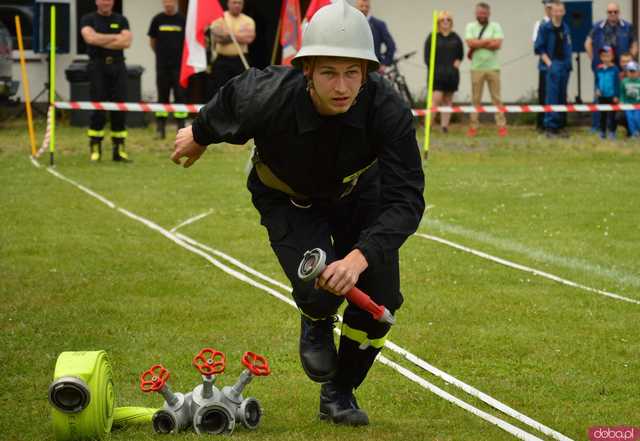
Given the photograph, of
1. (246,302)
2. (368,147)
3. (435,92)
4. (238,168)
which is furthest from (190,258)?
(435,92)

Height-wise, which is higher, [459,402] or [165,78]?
[165,78]

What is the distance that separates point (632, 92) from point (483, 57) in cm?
278

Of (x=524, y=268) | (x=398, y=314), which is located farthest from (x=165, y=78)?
(x=398, y=314)

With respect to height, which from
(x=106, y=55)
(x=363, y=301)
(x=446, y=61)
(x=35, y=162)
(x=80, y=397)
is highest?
(x=106, y=55)

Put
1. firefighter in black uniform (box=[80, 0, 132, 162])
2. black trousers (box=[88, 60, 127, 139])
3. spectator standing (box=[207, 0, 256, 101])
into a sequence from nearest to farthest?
firefighter in black uniform (box=[80, 0, 132, 162]), black trousers (box=[88, 60, 127, 139]), spectator standing (box=[207, 0, 256, 101])

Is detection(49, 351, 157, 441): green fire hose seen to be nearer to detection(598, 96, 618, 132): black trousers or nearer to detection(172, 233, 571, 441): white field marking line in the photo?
detection(172, 233, 571, 441): white field marking line

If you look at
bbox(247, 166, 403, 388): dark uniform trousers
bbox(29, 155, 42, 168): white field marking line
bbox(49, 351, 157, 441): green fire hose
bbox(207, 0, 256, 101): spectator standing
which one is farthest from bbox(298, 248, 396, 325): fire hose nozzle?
bbox(207, 0, 256, 101): spectator standing

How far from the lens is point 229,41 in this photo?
19812 millimetres

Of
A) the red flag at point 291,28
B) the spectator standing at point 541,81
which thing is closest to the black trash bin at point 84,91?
the red flag at point 291,28

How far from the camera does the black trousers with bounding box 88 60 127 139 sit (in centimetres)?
1806

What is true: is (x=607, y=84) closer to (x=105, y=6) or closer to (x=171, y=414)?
(x=105, y=6)

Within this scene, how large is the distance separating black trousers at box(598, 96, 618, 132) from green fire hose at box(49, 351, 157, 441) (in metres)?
17.9

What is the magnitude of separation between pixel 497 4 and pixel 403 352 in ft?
72.4

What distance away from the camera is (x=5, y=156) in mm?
19469
